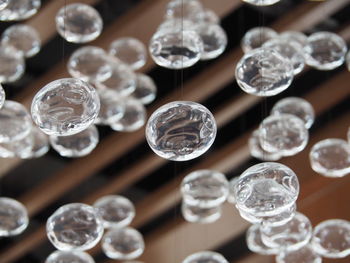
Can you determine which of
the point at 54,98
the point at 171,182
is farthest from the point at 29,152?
the point at 171,182

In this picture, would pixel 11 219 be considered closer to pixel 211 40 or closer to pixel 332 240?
pixel 211 40

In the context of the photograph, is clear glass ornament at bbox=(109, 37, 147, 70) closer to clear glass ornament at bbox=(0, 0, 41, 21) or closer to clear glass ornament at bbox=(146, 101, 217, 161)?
clear glass ornament at bbox=(0, 0, 41, 21)

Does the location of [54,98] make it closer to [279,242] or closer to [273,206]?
[273,206]

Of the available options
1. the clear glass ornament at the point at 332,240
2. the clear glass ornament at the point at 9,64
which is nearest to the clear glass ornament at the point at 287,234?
the clear glass ornament at the point at 332,240

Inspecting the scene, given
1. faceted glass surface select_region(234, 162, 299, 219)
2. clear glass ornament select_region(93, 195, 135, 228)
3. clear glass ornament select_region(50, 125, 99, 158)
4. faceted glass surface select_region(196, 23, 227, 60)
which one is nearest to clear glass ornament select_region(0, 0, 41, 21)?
clear glass ornament select_region(50, 125, 99, 158)

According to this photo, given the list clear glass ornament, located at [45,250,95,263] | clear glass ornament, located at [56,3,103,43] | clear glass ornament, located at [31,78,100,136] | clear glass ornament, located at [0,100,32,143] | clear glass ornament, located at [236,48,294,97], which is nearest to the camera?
clear glass ornament, located at [31,78,100,136]

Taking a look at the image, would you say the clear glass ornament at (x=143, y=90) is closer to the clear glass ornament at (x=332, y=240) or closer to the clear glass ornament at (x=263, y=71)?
the clear glass ornament at (x=332, y=240)
